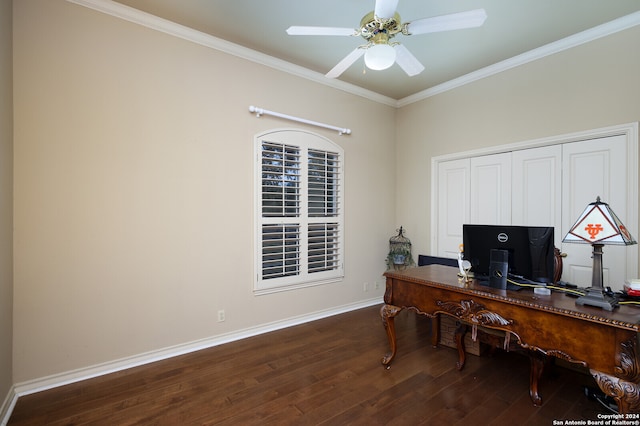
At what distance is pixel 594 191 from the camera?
9.65 feet

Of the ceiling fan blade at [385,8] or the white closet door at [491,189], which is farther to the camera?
the white closet door at [491,189]

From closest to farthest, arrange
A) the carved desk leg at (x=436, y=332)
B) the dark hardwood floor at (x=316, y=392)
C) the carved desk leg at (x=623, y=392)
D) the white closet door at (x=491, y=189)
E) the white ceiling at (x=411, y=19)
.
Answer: the carved desk leg at (x=623, y=392) → the dark hardwood floor at (x=316, y=392) → the white ceiling at (x=411, y=19) → the carved desk leg at (x=436, y=332) → the white closet door at (x=491, y=189)

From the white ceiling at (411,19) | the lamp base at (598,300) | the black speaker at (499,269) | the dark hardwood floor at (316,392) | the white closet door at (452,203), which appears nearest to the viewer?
the lamp base at (598,300)

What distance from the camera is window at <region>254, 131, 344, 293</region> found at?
11.4 feet

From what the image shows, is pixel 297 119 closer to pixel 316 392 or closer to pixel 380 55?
pixel 380 55

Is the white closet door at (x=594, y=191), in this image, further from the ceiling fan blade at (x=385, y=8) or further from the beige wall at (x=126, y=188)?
the beige wall at (x=126, y=188)

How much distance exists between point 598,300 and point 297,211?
2.81m

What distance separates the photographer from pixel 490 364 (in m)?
2.72

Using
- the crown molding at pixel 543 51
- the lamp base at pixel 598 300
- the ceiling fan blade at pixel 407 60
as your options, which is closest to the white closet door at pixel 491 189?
the crown molding at pixel 543 51

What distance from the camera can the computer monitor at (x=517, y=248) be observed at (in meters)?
2.07

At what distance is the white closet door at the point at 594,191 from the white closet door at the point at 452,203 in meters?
1.07

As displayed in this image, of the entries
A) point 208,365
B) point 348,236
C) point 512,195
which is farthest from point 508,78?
point 208,365

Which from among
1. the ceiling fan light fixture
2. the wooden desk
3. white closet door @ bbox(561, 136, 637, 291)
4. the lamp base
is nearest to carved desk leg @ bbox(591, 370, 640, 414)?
the wooden desk

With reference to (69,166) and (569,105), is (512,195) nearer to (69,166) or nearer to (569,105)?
(569,105)
